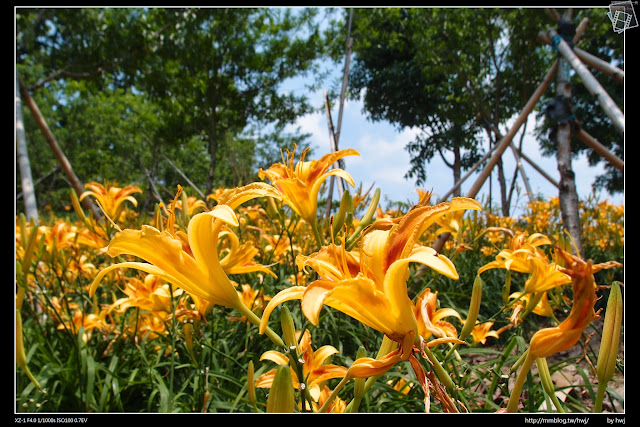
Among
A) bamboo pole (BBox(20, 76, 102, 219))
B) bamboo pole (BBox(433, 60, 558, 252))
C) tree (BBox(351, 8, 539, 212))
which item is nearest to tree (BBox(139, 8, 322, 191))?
tree (BBox(351, 8, 539, 212))

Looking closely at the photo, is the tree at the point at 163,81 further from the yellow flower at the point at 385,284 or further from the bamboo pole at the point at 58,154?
the yellow flower at the point at 385,284

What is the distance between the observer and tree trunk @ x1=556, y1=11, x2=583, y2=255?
168 cm

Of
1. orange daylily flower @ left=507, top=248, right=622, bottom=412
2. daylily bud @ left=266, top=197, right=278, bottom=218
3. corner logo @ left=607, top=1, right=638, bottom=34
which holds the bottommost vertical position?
orange daylily flower @ left=507, top=248, right=622, bottom=412

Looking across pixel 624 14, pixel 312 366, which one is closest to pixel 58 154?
pixel 312 366

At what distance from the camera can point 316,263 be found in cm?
47

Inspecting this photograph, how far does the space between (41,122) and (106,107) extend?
12054 mm

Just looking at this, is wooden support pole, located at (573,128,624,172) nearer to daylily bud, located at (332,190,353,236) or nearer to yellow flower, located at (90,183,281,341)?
daylily bud, located at (332,190,353,236)

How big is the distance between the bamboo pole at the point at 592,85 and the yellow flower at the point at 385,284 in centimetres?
139

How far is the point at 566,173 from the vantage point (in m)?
1.75

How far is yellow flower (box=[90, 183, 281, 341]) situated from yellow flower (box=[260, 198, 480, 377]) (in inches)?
6.2

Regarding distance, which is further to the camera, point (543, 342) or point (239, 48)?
point (239, 48)

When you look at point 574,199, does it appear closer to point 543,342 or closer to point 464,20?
point 543,342

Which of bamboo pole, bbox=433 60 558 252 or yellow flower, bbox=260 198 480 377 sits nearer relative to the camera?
yellow flower, bbox=260 198 480 377
